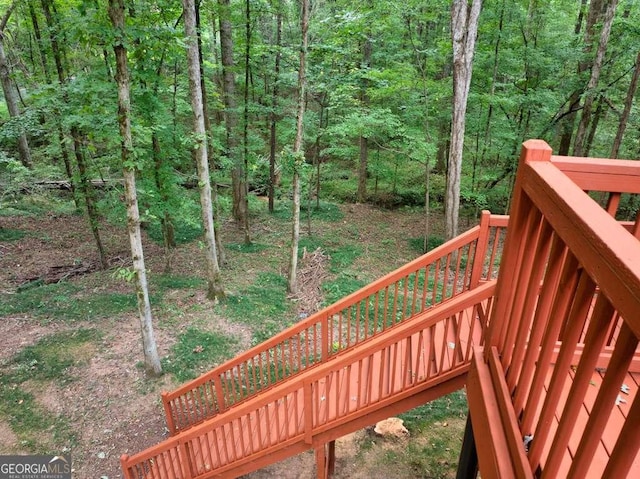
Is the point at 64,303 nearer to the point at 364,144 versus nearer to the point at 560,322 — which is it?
the point at 560,322

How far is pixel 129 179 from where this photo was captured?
5414 millimetres

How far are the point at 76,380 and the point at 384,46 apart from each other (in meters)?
13.5

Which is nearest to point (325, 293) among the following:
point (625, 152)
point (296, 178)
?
point (296, 178)

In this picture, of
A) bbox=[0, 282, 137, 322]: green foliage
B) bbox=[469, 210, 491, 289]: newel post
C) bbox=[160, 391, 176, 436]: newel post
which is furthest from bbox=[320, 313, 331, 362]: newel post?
bbox=[0, 282, 137, 322]: green foliage

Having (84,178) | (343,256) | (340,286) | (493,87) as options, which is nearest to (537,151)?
(340,286)

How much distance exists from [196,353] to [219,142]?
4.67 m

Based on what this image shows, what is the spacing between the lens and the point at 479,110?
12891mm

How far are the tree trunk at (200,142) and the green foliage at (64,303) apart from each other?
73.9 inches

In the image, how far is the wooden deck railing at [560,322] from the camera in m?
0.84

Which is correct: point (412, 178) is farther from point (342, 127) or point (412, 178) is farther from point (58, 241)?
point (58, 241)

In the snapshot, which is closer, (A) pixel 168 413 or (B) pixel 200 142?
(A) pixel 168 413

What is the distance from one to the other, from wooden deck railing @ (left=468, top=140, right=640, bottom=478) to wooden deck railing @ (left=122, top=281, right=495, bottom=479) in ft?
3.25

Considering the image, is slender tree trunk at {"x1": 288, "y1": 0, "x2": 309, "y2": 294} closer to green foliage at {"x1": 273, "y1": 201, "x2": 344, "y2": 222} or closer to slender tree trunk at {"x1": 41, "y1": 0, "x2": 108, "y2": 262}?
slender tree trunk at {"x1": 41, "y1": 0, "x2": 108, "y2": 262}

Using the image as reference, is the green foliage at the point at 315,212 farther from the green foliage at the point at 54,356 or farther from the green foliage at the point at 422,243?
the green foliage at the point at 54,356
